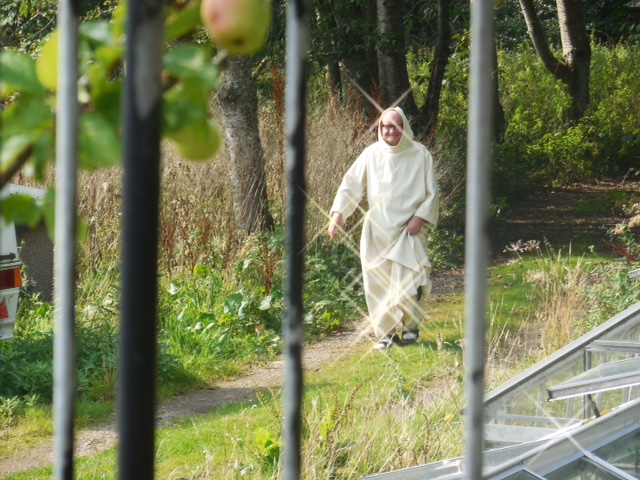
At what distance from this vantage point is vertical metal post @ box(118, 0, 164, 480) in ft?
2.28

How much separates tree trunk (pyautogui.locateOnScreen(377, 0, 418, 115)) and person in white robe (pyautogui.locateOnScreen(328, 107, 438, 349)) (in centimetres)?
364

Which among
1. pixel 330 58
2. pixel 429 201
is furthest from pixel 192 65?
pixel 330 58

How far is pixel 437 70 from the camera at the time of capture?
42.9 ft

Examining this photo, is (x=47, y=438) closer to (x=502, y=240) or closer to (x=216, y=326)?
(x=216, y=326)

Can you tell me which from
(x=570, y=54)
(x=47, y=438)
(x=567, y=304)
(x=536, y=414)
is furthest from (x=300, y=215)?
(x=570, y=54)

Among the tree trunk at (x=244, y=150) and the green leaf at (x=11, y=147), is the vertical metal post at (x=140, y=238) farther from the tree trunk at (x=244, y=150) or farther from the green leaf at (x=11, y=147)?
the tree trunk at (x=244, y=150)

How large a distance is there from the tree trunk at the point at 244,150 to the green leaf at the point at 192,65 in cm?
833

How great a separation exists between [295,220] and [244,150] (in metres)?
8.31

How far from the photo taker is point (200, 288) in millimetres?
8203

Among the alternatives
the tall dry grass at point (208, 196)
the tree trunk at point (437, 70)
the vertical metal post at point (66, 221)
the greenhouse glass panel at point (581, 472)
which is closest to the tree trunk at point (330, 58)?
the tree trunk at point (437, 70)

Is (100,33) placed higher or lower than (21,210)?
higher

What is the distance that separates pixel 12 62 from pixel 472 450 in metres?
0.54

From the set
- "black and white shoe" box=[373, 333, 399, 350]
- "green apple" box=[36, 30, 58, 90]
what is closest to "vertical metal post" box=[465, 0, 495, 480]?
"green apple" box=[36, 30, 58, 90]

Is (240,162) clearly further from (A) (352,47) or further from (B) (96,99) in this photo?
(B) (96,99)
